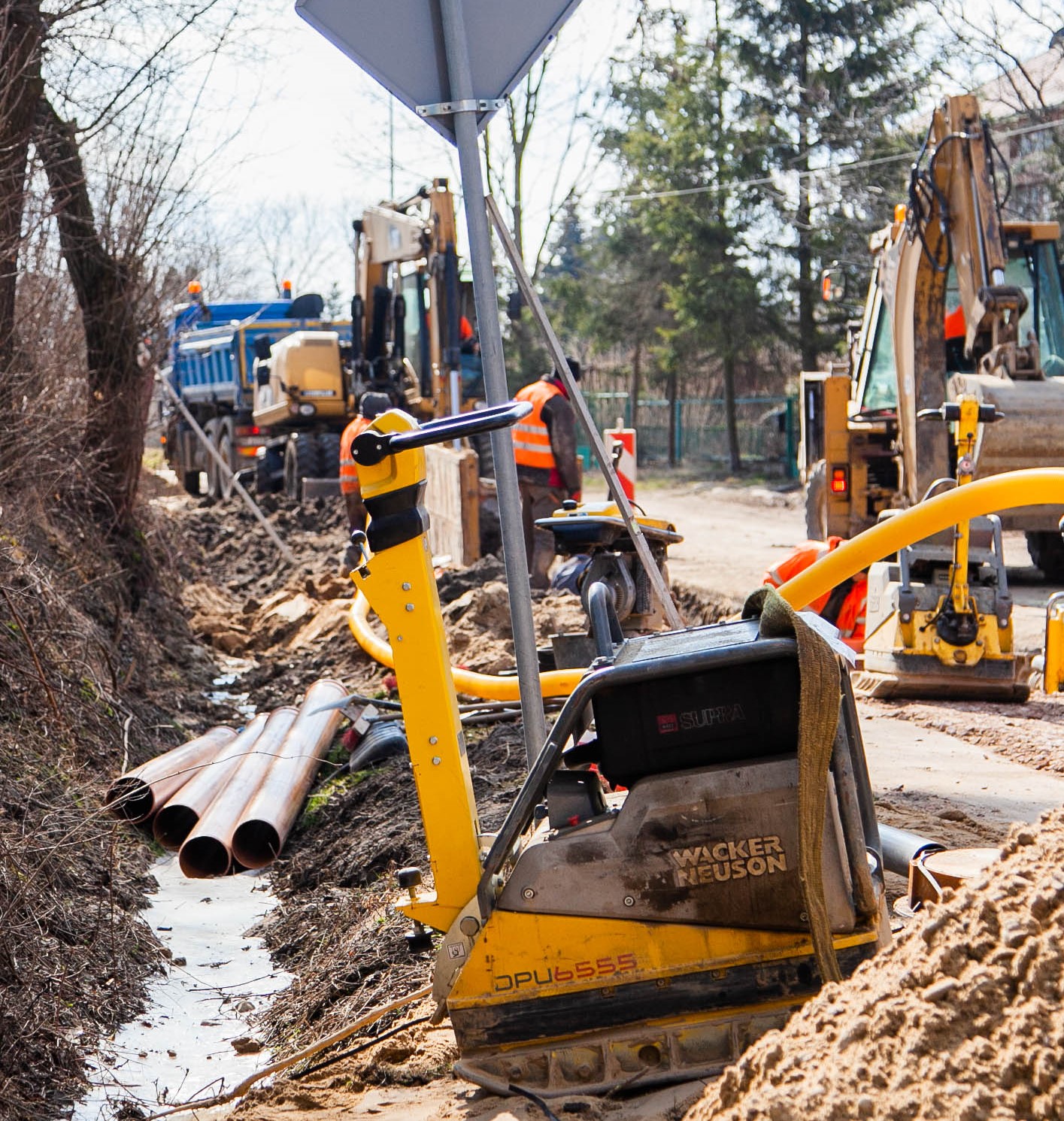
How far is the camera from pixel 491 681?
6.86 metres

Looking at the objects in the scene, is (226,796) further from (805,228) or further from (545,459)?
(805,228)

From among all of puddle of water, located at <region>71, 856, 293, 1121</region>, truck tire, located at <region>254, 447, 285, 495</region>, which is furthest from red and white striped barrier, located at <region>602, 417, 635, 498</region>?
truck tire, located at <region>254, 447, 285, 495</region>

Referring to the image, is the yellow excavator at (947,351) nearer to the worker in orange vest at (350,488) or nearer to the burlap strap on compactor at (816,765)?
the worker in orange vest at (350,488)

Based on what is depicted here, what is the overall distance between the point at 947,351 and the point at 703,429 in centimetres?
2261

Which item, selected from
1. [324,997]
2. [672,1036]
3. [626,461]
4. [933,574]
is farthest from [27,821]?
[626,461]

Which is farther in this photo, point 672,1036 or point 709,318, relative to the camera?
point 709,318

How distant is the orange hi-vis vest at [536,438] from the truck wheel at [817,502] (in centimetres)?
326

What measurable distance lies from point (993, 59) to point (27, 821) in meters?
23.3

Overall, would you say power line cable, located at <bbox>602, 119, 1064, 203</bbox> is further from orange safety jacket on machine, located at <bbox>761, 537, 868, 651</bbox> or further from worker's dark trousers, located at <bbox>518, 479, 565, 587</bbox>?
orange safety jacket on machine, located at <bbox>761, 537, 868, 651</bbox>

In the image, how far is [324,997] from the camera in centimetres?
485

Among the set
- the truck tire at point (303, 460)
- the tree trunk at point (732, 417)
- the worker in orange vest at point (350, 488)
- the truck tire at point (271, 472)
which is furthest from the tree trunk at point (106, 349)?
the tree trunk at point (732, 417)

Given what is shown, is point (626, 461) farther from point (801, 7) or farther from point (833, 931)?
point (801, 7)

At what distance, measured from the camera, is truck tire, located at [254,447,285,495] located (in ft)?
76.4

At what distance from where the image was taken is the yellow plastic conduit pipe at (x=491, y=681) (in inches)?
235
